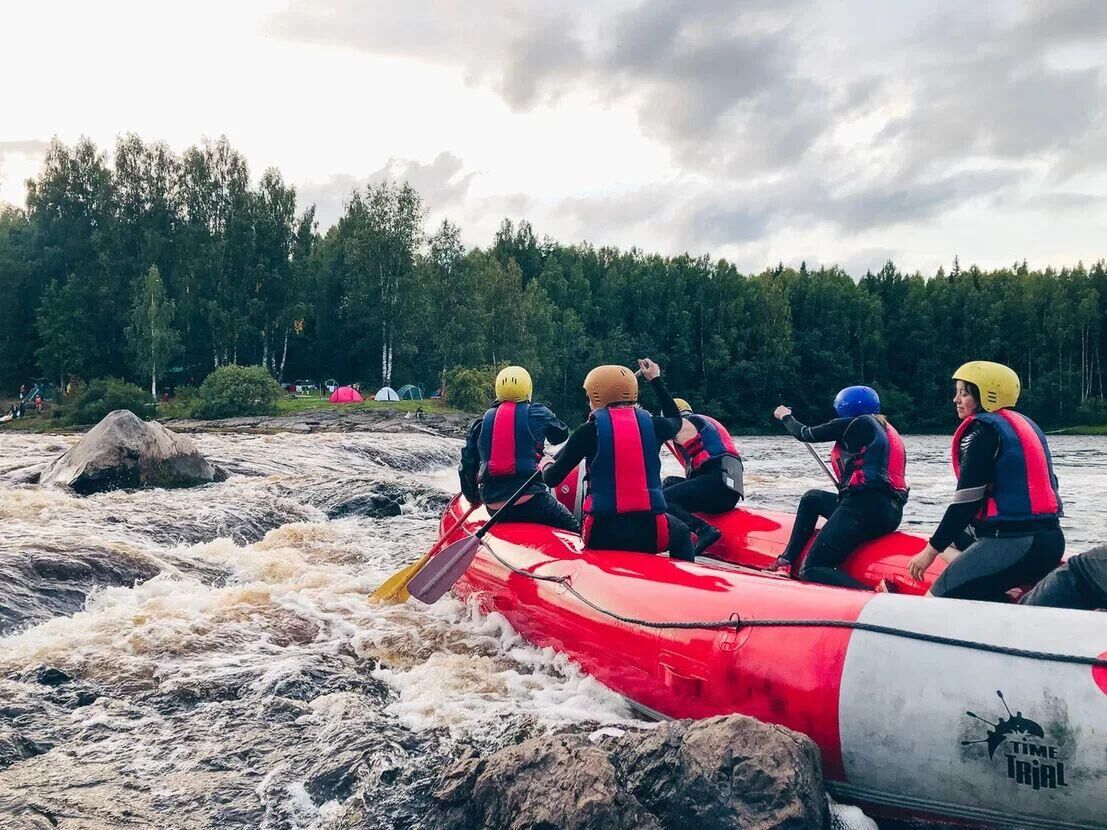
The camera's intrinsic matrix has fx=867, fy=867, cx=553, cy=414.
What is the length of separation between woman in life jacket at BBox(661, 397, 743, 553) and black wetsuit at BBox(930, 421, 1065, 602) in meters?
2.76

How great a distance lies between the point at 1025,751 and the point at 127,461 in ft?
35.9

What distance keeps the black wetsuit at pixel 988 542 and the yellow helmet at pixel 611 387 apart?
1.82 m

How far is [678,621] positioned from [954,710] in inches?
49.6

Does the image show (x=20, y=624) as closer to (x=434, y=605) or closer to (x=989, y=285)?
(x=434, y=605)

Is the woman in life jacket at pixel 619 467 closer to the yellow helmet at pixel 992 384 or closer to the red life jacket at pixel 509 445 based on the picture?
the red life jacket at pixel 509 445

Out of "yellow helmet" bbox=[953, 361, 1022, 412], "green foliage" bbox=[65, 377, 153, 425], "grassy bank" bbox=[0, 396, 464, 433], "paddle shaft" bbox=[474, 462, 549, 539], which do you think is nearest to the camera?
"yellow helmet" bbox=[953, 361, 1022, 412]

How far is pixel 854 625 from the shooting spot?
329cm

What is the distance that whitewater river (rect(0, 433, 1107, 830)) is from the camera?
3.44m

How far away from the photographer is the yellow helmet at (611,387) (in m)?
5.07

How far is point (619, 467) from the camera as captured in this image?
16.3ft

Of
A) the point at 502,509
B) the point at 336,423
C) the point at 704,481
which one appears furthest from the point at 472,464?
the point at 336,423

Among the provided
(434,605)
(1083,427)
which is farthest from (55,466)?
(1083,427)

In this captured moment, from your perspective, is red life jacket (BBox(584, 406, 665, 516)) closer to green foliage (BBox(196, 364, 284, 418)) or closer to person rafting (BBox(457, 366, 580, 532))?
person rafting (BBox(457, 366, 580, 532))

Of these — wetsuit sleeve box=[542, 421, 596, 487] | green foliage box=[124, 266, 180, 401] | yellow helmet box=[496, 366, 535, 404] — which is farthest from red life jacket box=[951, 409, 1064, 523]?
green foliage box=[124, 266, 180, 401]
